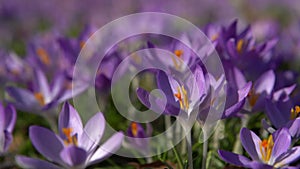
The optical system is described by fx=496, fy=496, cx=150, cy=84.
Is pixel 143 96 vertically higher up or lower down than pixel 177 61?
lower down

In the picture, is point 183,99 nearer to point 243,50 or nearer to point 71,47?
point 243,50

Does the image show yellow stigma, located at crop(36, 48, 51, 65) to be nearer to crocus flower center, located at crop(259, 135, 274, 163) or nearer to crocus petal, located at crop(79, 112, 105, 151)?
crocus petal, located at crop(79, 112, 105, 151)

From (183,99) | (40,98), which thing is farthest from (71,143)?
(40,98)

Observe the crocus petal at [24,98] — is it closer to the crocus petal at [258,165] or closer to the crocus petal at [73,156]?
the crocus petal at [73,156]

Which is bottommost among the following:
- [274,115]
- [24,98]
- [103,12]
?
[274,115]

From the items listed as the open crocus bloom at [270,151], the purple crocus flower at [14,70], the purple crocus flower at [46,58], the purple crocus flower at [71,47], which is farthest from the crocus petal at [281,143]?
the purple crocus flower at [14,70]

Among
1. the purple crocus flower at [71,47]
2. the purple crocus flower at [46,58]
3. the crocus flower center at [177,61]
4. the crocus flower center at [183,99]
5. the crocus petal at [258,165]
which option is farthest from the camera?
the purple crocus flower at [46,58]

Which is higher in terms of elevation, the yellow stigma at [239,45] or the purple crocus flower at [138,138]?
the yellow stigma at [239,45]

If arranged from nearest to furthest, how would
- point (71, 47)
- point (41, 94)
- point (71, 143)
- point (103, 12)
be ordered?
point (71, 143)
point (41, 94)
point (71, 47)
point (103, 12)
